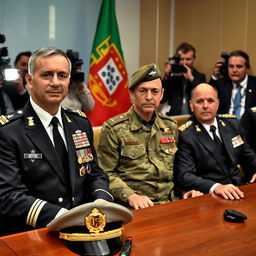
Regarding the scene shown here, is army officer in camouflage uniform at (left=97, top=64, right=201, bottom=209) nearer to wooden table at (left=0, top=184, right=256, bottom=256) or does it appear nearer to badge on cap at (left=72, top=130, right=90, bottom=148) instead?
badge on cap at (left=72, top=130, right=90, bottom=148)

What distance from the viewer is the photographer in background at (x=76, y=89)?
4.11m

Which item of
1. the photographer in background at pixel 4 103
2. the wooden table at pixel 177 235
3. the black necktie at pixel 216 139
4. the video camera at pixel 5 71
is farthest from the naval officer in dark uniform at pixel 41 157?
the video camera at pixel 5 71

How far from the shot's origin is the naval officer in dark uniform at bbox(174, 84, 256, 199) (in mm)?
2822

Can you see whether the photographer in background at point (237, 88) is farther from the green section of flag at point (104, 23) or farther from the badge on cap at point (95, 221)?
the badge on cap at point (95, 221)

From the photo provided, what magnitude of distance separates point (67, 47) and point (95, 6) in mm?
680

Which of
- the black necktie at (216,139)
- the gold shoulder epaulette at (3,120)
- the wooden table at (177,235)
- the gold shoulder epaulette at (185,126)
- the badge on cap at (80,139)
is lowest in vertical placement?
the wooden table at (177,235)

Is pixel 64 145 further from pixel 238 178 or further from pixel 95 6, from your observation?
pixel 95 6

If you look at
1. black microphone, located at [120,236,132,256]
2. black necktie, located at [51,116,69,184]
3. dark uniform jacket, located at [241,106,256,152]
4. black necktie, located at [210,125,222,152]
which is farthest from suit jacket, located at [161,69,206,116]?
black microphone, located at [120,236,132,256]

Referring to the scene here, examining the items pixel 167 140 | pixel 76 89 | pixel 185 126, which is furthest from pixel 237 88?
pixel 167 140

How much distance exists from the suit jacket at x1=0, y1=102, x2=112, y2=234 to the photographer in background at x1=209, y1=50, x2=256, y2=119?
2916 millimetres

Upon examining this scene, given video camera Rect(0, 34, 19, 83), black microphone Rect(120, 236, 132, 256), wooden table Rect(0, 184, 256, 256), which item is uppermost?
video camera Rect(0, 34, 19, 83)

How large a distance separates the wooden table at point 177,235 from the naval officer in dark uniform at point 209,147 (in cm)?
77

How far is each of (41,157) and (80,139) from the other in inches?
9.8

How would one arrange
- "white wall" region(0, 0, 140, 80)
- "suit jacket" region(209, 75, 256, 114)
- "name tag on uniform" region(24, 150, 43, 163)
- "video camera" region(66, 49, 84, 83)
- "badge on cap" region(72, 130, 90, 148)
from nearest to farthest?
"name tag on uniform" region(24, 150, 43, 163), "badge on cap" region(72, 130, 90, 148), "video camera" region(66, 49, 84, 83), "suit jacket" region(209, 75, 256, 114), "white wall" region(0, 0, 140, 80)
